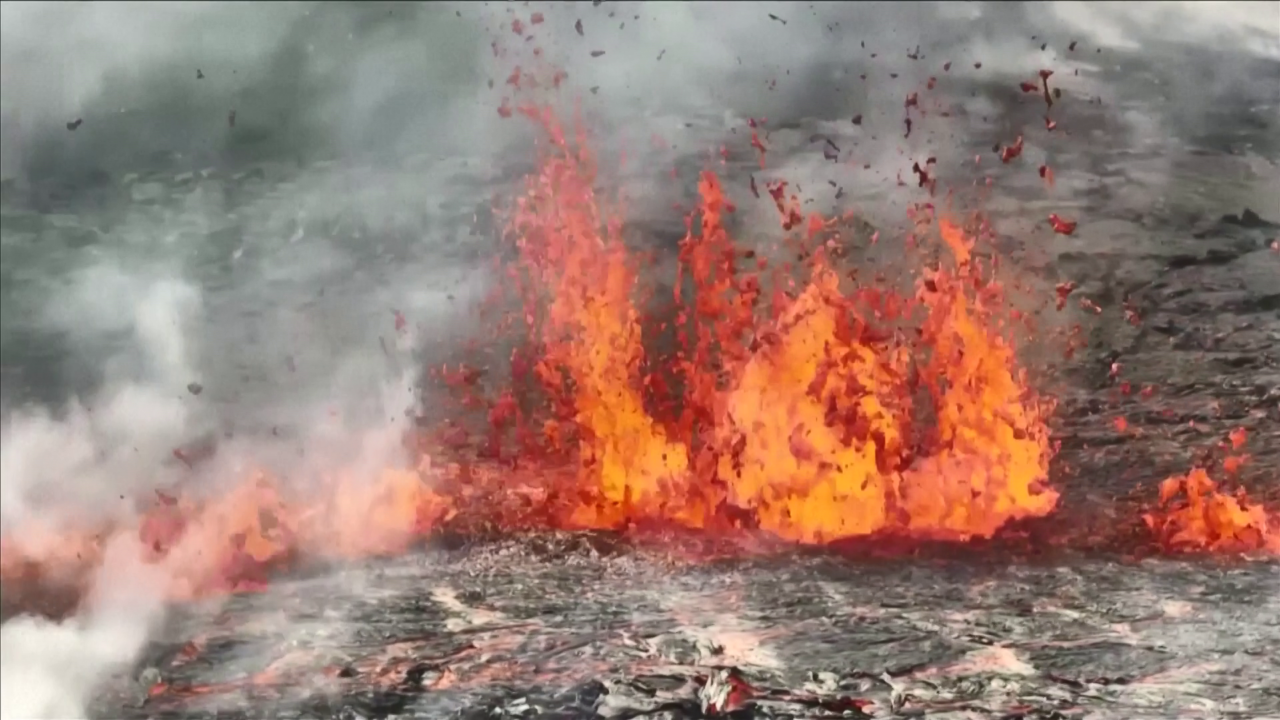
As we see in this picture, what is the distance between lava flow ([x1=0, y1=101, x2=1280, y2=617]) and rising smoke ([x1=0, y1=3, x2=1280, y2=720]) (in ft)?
0.24

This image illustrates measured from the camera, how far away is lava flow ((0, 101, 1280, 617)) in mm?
1564

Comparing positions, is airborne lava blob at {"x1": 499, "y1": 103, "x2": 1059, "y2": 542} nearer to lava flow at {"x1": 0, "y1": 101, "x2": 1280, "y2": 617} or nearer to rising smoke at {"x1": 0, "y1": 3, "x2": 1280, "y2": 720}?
lava flow at {"x1": 0, "y1": 101, "x2": 1280, "y2": 617}

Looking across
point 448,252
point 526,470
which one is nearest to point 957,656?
point 526,470

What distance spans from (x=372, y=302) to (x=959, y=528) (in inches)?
40.7

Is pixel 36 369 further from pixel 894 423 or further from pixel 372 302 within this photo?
pixel 894 423

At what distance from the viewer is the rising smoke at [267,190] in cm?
163

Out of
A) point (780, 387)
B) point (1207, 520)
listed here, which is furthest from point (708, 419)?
point (1207, 520)

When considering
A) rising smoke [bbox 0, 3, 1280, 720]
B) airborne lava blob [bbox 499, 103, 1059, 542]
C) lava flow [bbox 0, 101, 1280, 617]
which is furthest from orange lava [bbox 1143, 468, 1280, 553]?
rising smoke [bbox 0, 3, 1280, 720]

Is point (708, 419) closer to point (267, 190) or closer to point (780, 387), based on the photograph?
point (780, 387)

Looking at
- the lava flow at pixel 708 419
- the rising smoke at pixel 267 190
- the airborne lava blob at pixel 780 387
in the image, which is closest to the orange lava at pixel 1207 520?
the lava flow at pixel 708 419

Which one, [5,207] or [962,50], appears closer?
[962,50]

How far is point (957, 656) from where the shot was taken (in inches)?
58.4

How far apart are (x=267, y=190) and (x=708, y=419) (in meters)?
0.86

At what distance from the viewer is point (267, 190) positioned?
5.61 ft
